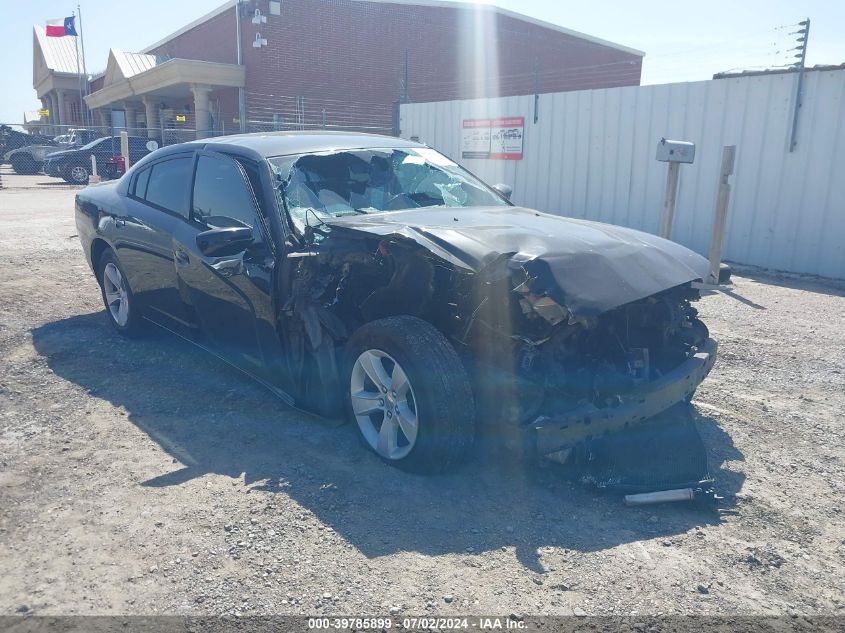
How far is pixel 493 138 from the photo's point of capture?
1318cm

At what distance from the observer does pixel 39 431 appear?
13.6 feet

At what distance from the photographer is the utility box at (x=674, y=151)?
7.90 metres

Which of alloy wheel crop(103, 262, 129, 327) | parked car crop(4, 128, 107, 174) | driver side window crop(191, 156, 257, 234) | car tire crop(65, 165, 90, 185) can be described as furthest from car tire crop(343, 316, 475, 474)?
parked car crop(4, 128, 107, 174)

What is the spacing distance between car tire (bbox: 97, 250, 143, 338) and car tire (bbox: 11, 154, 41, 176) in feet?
90.9

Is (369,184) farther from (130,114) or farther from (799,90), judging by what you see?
(130,114)

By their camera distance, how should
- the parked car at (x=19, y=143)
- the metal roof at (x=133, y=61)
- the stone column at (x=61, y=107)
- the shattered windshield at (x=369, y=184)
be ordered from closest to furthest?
the shattered windshield at (x=369, y=184) → the parked car at (x=19, y=143) → the metal roof at (x=133, y=61) → the stone column at (x=61, y=107)

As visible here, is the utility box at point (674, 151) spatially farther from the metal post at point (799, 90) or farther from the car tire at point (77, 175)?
the car tire at point (77, 175)

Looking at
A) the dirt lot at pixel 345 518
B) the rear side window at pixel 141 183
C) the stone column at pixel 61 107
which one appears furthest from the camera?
the stone column at pixel 61 107

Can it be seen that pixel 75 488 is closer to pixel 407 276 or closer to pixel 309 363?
pixel 309 363

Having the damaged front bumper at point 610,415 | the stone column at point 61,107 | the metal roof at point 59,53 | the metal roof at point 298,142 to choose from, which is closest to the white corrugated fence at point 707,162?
the metal roof at point 298,142

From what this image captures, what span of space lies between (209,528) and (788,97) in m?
9.11

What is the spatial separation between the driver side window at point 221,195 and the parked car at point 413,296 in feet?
0.05

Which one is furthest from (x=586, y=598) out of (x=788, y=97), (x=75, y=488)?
(x=788, y=97)

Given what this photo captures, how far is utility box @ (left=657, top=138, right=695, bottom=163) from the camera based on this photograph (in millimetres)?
7898
